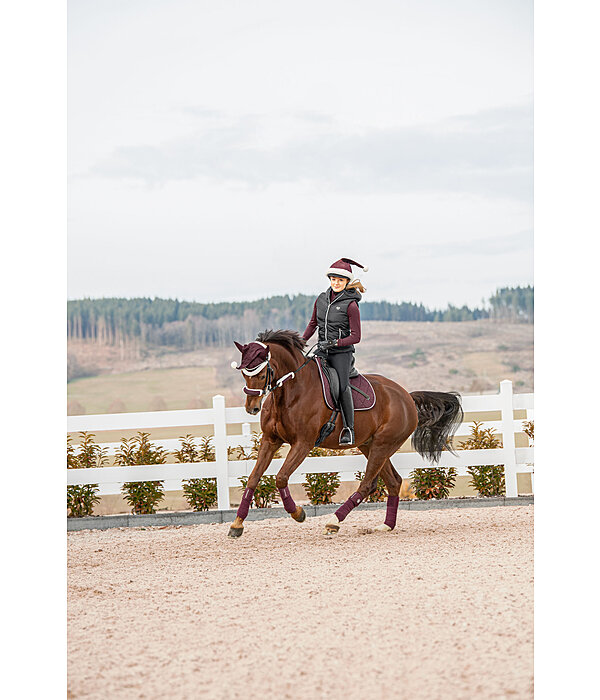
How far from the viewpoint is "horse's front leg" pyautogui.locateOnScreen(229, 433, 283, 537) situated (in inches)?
239

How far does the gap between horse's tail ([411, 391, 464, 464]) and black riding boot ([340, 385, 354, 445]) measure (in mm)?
1121

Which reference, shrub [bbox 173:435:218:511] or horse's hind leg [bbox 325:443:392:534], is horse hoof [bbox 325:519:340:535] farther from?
shrub [bbox 173:435:218:511]

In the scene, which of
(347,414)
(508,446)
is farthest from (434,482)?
(347,414)

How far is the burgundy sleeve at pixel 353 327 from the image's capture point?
6062 mm

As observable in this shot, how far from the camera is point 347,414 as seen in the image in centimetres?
620

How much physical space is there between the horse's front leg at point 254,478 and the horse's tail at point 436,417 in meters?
1.58

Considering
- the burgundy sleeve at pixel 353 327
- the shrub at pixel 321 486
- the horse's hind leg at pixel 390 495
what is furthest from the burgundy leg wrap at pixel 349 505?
the shrub at pixel 321 486

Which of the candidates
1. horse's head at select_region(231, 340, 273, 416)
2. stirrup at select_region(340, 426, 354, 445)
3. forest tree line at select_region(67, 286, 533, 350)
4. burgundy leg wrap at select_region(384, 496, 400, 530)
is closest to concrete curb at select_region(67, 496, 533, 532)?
burgundy leg wrap at select_region(384, 496, 400, 530)

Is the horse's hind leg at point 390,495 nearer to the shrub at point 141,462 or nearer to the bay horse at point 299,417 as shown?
the bay horse at point 299,417

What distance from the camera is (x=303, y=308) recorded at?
16.2m
